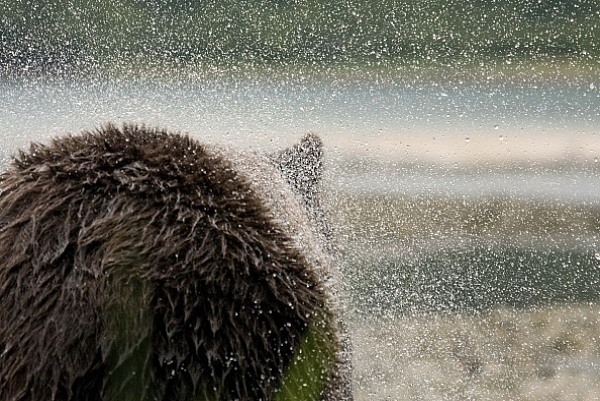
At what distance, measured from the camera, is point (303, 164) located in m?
1.89

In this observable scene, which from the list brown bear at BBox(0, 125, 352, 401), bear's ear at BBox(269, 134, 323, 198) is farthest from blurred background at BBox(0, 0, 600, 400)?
brown bear at BBox(0, 125, 352, 401)

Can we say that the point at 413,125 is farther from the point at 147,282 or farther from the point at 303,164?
the point at 147,282

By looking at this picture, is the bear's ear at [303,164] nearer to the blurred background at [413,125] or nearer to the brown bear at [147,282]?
the blurred background at [413,125]

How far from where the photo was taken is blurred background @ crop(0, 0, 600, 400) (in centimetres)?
254

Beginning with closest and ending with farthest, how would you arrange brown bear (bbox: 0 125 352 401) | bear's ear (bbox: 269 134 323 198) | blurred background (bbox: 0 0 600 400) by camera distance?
brown bear (bbox: 0 125 352 401) → bear's ear (bbox: 269 134 323 198) → blurred background (bbox: 0 0 600 400)

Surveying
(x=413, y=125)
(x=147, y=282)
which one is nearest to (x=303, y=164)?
(x=147, y=282)

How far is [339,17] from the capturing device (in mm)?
3941

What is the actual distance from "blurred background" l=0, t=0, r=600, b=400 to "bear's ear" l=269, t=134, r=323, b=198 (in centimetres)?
32

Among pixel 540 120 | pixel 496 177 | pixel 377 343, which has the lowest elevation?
pixel 377 343

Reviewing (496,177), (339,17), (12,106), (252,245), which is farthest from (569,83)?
(252,245)

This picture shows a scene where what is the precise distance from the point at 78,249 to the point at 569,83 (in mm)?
3038

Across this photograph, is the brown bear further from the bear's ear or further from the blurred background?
the blurred background

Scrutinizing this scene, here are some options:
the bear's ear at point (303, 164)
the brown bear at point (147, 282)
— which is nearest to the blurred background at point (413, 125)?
the bear's ear at point (303, 164)

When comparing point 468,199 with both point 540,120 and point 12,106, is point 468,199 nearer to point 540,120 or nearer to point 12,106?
point 540,120
